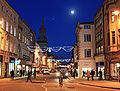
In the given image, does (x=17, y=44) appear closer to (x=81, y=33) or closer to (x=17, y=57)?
(x=17, y=57)

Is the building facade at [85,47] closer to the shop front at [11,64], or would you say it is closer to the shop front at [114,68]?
the shop front at [11,64]

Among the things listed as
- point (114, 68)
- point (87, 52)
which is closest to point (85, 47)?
point (87, 52)

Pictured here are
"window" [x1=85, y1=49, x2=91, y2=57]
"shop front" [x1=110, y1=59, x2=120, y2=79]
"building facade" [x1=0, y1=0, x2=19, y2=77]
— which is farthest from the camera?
"window" [x1=85, y1=49, x2=91, y2=57]

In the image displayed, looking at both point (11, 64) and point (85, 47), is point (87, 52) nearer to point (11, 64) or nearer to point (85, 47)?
point (85, 47)

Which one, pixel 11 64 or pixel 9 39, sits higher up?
pixel 9 39

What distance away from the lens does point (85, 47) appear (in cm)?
7331

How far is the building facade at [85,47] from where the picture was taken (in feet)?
239

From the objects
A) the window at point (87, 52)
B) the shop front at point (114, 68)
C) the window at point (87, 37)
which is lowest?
the shop front at point (114, 68)

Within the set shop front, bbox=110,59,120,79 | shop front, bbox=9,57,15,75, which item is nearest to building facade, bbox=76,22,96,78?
shop front, bbox=9,57,15,75

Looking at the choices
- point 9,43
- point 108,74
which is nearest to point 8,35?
point 9,43

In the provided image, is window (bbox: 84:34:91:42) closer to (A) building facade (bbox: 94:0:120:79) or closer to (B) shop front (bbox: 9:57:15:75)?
(B) shop front (bbox: 9:57:15:75)

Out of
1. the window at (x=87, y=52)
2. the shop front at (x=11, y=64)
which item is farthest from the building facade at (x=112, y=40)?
the shop front at (x=11, y=64)

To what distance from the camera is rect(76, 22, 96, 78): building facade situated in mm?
72938

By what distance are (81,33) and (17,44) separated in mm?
16468
